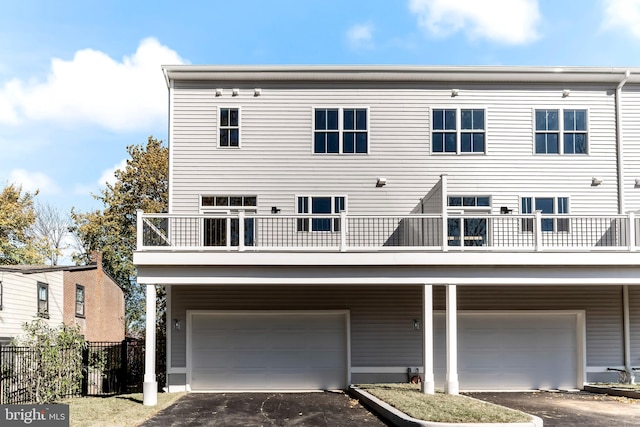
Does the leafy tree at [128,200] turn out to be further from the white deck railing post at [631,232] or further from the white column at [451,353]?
the white deck railing post at [631,232]

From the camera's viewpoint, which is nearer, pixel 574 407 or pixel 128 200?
pixel 574 407

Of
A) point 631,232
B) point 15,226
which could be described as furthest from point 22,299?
point 631,232

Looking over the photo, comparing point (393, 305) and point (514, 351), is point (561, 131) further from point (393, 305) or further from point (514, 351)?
point (393, 305)

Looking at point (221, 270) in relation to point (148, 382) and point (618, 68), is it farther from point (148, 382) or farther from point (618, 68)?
point (618, 68)

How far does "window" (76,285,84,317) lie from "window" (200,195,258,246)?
12.8 metres

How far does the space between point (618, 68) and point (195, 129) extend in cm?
1201

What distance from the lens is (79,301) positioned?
2689 cm

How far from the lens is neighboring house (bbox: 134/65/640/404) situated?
16.5 metres

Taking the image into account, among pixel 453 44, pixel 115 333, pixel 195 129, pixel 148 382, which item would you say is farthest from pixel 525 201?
pixel 115 333

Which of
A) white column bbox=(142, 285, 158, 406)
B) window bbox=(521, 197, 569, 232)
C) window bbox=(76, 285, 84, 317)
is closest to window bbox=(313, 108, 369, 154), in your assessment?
window bbox=(521, 197, 569, 232)

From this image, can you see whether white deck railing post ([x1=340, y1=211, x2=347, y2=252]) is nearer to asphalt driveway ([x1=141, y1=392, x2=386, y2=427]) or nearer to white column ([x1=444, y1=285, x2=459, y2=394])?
white column ([x1=444, y1=285, x2=459, y2=394])

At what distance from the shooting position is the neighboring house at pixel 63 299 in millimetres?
20031

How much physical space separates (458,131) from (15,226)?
2564 centimetres

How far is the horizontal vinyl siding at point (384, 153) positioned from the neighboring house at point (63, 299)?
621cm
